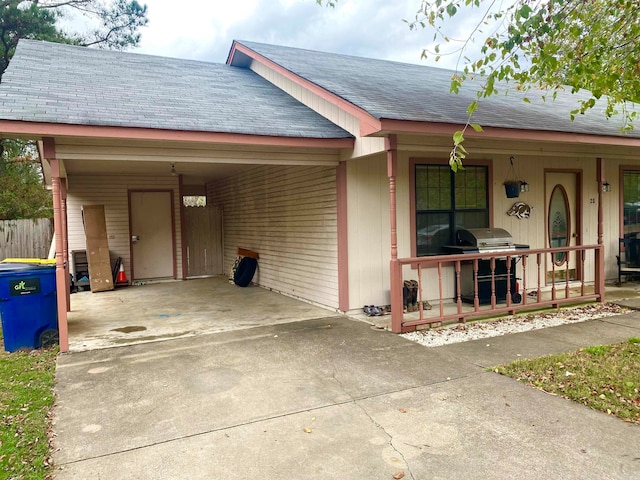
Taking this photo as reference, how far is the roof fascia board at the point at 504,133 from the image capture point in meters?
5.26

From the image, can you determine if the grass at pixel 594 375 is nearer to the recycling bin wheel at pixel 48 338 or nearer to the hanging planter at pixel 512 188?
the hanging planter at pixel 512 188

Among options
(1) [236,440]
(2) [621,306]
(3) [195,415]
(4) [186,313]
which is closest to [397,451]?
(1) [236,440]

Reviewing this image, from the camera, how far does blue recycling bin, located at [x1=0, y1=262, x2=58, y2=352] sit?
211 inches

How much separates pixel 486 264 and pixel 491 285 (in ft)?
1.24

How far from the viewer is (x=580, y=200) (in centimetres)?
Answer: 864

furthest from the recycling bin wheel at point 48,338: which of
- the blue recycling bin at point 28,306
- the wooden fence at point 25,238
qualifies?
the wooden fence at point 25,238

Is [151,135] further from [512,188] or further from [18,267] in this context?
[512,188]

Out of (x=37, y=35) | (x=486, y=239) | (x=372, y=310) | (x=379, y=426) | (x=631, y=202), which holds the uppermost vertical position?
(x=37, y=35)

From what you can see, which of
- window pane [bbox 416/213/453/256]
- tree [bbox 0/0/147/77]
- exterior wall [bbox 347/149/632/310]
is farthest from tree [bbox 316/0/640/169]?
tree [bbox 0/0/147/77]

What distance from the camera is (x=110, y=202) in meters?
11.1

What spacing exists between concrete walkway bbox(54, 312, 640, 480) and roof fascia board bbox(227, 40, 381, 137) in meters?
2.47

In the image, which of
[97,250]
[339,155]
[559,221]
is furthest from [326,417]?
[97,250]

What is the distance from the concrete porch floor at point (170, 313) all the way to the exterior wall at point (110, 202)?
1.44 m

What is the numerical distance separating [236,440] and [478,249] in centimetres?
460
